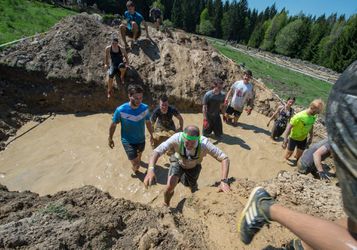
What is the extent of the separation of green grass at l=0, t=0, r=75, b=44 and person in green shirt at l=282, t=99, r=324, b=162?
10.1 m

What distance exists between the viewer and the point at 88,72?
10852 millimetres

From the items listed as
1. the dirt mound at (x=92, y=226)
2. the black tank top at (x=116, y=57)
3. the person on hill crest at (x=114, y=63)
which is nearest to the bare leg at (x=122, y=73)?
the person on hill crest at (x=114, y=63)

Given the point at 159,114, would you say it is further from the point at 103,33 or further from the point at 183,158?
the point at 103,33

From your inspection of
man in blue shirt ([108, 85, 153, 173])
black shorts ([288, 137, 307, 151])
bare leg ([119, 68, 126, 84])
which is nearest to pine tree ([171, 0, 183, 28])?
bare leg ([119, 68, 126, 84])

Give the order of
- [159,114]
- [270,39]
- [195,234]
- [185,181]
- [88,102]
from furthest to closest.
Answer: [270,39] → [88,102] → [159,114] → [185,181] → [195,234]

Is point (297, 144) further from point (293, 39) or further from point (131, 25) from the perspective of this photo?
point (293, 39)

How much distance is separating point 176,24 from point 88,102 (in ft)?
189

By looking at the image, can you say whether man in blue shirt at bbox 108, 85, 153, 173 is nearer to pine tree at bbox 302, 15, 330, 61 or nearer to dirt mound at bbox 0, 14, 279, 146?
dirt mound at bbox 0, 14, 279, 146

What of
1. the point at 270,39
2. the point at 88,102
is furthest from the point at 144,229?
the point at 270,39

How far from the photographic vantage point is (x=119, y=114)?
6.59 meters

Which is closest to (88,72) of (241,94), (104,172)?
(104,172)

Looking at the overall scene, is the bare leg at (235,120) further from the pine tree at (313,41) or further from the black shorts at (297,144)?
the pine tree at (313,41)

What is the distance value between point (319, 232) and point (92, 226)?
219 centimetres

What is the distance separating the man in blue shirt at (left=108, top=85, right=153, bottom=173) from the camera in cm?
646
